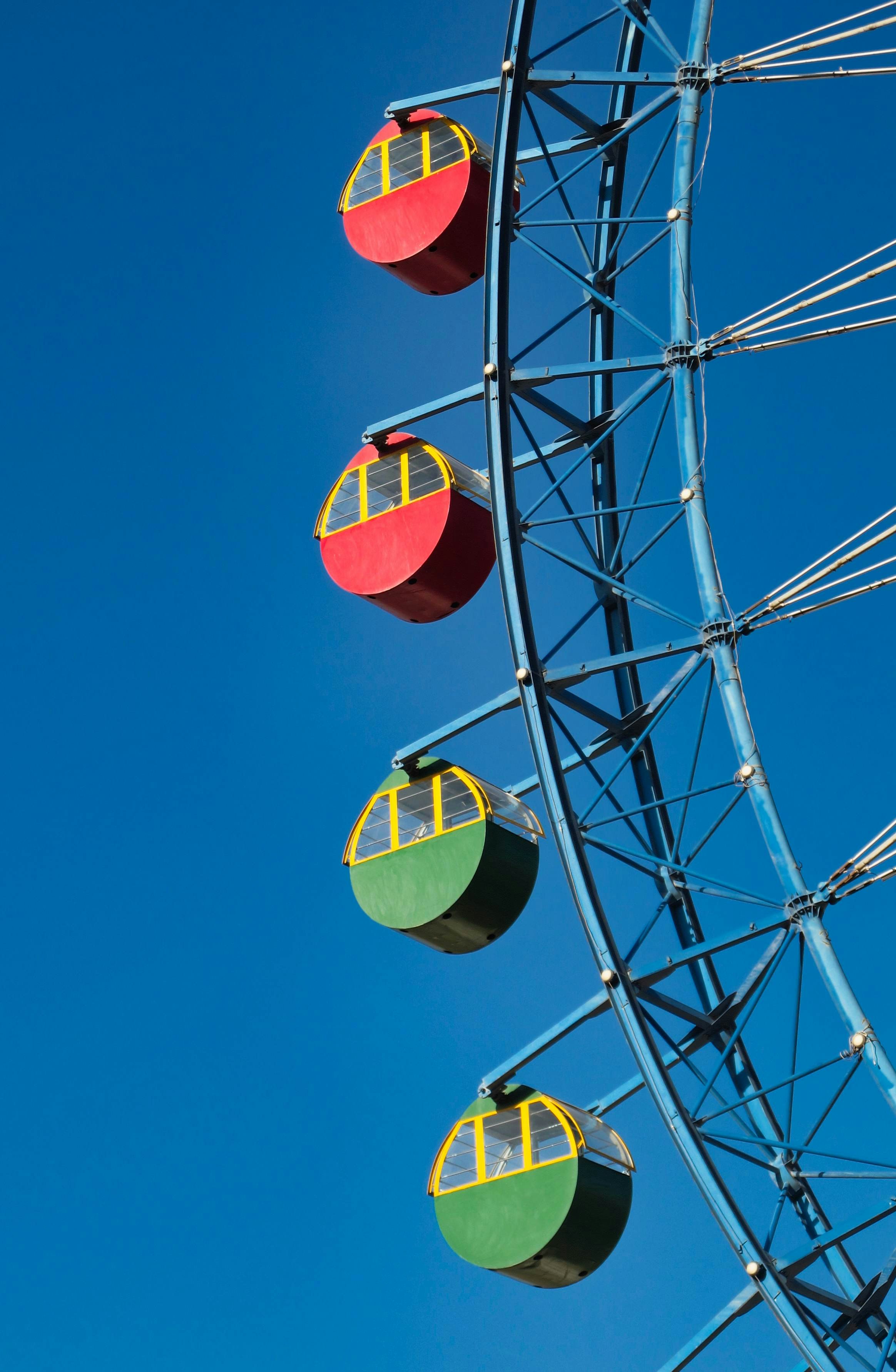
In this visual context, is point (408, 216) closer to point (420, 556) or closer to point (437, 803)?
point (420, 556)

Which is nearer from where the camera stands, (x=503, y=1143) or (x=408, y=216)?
(x=503, y=1143)

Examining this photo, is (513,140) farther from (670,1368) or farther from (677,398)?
(670,1368)

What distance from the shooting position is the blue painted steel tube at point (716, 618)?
51.0ft

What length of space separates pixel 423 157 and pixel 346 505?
158 inches

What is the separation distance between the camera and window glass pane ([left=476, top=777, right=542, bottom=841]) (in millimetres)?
19062

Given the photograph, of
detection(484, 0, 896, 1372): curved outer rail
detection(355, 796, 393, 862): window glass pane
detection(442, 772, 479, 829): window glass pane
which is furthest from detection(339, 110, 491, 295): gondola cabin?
detection(355, 796, 393, 862): window glass pane

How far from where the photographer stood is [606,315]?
20453 millimetres

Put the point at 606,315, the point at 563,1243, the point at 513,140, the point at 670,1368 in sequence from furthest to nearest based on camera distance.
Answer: the point at 606,315 → the point at 513,140 → the point at 563,1243 → the point at 670,1368

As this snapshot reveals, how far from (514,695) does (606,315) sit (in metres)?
4.75

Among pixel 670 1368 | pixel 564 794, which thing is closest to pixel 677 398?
pixel 564 794

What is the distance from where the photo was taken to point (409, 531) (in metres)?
20.2

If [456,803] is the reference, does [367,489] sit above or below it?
above

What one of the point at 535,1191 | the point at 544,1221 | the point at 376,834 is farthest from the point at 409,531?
the point at 544,1221

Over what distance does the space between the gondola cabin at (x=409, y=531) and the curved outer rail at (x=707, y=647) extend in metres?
1.89
